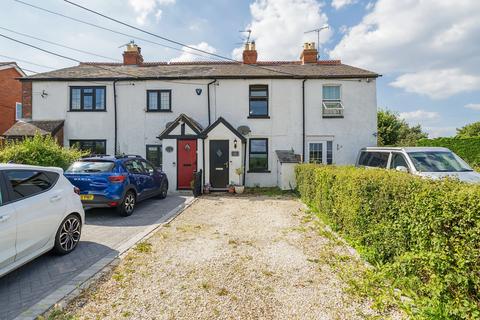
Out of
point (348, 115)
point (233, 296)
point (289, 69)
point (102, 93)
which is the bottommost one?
point (233, 296)

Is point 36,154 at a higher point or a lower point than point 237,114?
lower

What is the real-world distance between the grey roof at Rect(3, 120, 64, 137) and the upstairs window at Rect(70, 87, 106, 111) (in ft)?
4.11

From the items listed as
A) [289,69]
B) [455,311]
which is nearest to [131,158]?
Result: [455,311]

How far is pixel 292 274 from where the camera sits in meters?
4.01

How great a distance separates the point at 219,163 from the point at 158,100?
5.12m

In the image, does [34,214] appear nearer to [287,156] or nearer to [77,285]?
[77,285]

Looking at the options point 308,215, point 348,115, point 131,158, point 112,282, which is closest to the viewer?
point 112,282

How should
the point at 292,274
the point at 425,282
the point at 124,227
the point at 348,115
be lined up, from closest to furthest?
1. the point at 425,282
2. the point at 292,274
3. the point at 124,227
4. the point at 348,115

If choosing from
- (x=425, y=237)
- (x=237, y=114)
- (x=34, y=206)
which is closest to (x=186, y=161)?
(x=237, y=114)

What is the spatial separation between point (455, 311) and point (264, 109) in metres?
12.2

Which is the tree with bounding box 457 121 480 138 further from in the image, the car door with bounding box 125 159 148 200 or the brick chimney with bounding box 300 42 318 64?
the car door with bounding box 125 159 148 200

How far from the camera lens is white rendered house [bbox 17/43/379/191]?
1359cm

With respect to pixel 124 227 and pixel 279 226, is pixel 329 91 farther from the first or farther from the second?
pixel 124 227

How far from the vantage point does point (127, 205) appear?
7688mm
